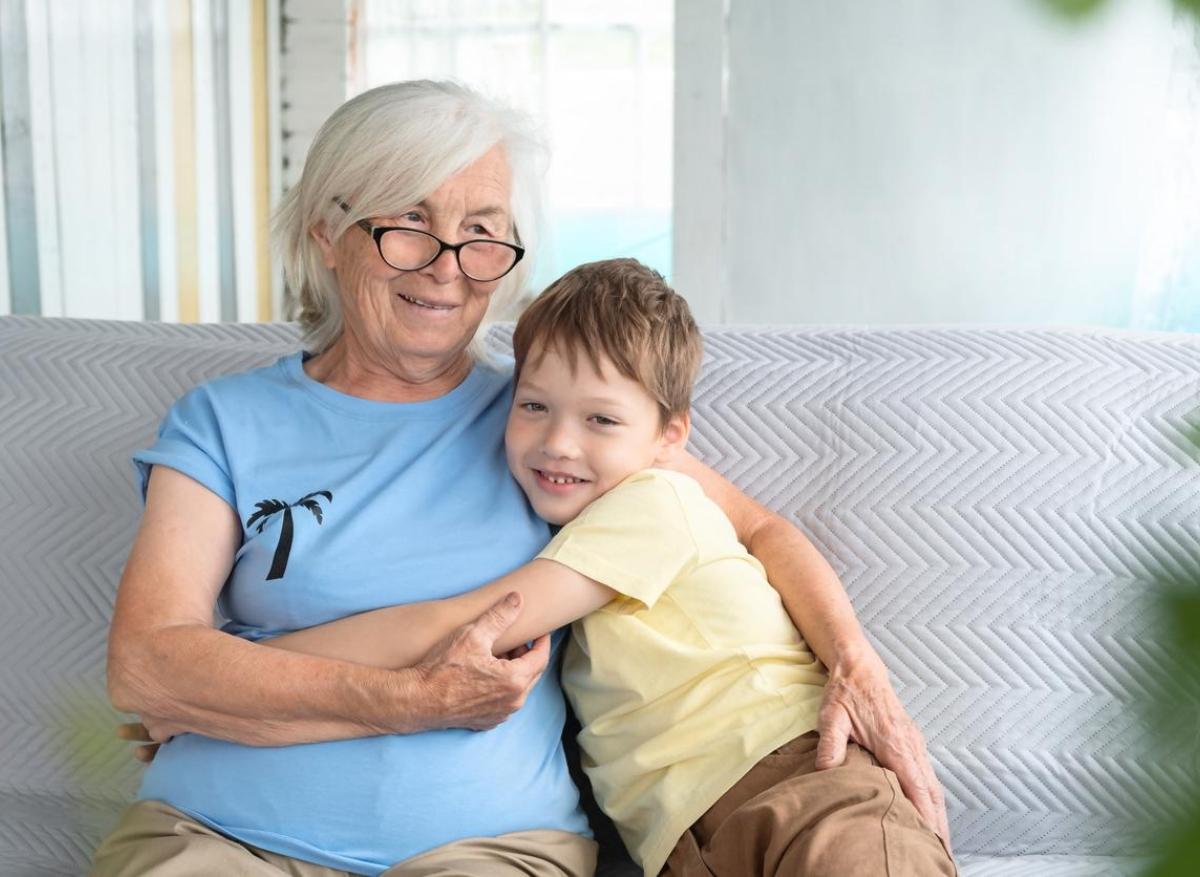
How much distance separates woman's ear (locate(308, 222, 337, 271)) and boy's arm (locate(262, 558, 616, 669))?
48 centimetres

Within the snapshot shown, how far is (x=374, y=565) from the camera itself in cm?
144

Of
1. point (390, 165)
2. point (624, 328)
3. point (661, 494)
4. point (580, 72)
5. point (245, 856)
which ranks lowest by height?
point (245, 856)

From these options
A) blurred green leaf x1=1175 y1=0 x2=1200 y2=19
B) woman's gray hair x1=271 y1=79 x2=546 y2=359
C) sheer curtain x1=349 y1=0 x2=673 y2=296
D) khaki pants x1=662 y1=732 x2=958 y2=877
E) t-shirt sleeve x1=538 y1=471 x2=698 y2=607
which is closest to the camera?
blurred green leaf x1=1175 y1=0 x2=1200 y2=19

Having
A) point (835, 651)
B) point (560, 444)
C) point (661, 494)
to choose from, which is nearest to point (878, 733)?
point (835, 651)

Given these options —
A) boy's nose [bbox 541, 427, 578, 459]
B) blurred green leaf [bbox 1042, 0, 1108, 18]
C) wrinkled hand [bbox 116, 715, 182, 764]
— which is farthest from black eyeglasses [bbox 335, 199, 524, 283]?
blurred green leaf [bbox 1042, 0, 1108, 18]

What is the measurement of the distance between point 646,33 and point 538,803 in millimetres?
3818

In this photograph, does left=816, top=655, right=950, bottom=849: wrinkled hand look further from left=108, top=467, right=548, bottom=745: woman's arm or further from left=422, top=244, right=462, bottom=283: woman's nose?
left=422, top=244, right=462, bottom=283: woman's nose

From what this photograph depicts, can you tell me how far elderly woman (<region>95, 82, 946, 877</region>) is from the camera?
132 cm

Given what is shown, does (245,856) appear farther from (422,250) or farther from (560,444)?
(422,250)

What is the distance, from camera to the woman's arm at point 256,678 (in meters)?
1.31

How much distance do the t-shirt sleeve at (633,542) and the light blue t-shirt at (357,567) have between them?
116 millimetres

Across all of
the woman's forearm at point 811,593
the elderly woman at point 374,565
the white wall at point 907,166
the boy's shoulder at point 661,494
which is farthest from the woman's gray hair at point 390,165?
the white wall at point 907,166

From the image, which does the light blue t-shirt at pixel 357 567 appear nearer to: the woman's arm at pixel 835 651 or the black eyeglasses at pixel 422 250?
the black eyeglasses at pixel 422 250

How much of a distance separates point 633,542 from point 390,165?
533 mm
